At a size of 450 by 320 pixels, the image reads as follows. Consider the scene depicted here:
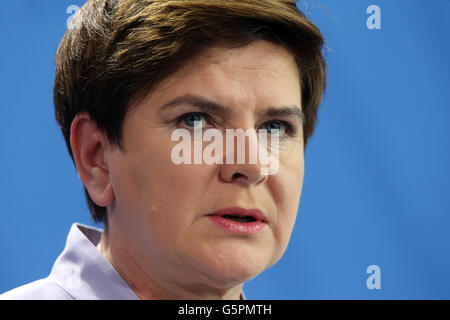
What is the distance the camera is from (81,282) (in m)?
1.23

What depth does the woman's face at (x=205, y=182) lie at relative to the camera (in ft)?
3.57

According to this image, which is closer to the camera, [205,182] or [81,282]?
[205,182]

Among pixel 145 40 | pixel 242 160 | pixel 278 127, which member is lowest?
pixel 242 160

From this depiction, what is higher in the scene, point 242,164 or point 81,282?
point 242,164

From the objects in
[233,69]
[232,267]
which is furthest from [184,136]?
[232,267]

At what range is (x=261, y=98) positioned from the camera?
1.14 metres

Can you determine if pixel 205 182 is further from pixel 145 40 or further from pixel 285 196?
pixel 145 40

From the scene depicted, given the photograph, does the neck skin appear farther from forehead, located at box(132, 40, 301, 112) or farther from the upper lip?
forehead, located at box(132, 40, 301, 112)

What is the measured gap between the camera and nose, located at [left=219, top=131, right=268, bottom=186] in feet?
3.54

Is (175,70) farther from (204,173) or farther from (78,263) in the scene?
(78,263)

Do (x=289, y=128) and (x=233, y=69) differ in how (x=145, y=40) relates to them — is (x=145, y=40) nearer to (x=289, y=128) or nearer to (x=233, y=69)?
(x=233, y=69)

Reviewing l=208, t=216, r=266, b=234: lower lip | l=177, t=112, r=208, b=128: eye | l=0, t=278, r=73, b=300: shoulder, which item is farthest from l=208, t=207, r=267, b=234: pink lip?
l=0, t=278, r=73, b=300: shoulder

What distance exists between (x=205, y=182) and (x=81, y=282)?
0.36 metres

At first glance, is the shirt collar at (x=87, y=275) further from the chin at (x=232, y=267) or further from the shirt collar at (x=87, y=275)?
the chin at (x=232, y=267)
